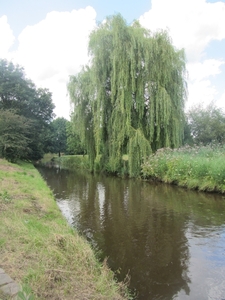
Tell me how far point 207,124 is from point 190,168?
47.9 feet

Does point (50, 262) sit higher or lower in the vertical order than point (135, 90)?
lower

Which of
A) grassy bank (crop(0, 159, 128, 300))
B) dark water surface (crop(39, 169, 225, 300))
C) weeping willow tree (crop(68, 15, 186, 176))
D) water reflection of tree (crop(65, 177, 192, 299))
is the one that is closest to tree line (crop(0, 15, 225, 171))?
weeping willow tree (crop(68, 15, 186, 176))

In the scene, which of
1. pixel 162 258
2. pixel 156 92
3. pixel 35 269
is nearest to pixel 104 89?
pixel 156 92

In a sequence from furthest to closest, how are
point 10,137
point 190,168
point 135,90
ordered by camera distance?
point 10,137, point 135,90, point 190,168

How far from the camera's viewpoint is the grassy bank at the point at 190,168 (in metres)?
10.2

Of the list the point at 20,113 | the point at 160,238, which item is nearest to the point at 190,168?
the point at 160,238

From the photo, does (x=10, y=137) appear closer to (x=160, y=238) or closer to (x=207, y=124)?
(x=160, y=238)

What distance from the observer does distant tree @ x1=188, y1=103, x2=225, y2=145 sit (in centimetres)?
2412

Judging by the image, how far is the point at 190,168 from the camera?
1164 cm

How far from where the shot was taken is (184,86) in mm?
16547

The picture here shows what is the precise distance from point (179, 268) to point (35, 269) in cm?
246

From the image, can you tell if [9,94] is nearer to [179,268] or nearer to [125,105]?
[125,105]

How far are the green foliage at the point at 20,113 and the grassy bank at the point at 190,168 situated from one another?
1087 centimetres

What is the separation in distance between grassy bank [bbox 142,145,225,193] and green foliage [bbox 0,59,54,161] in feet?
35.7
